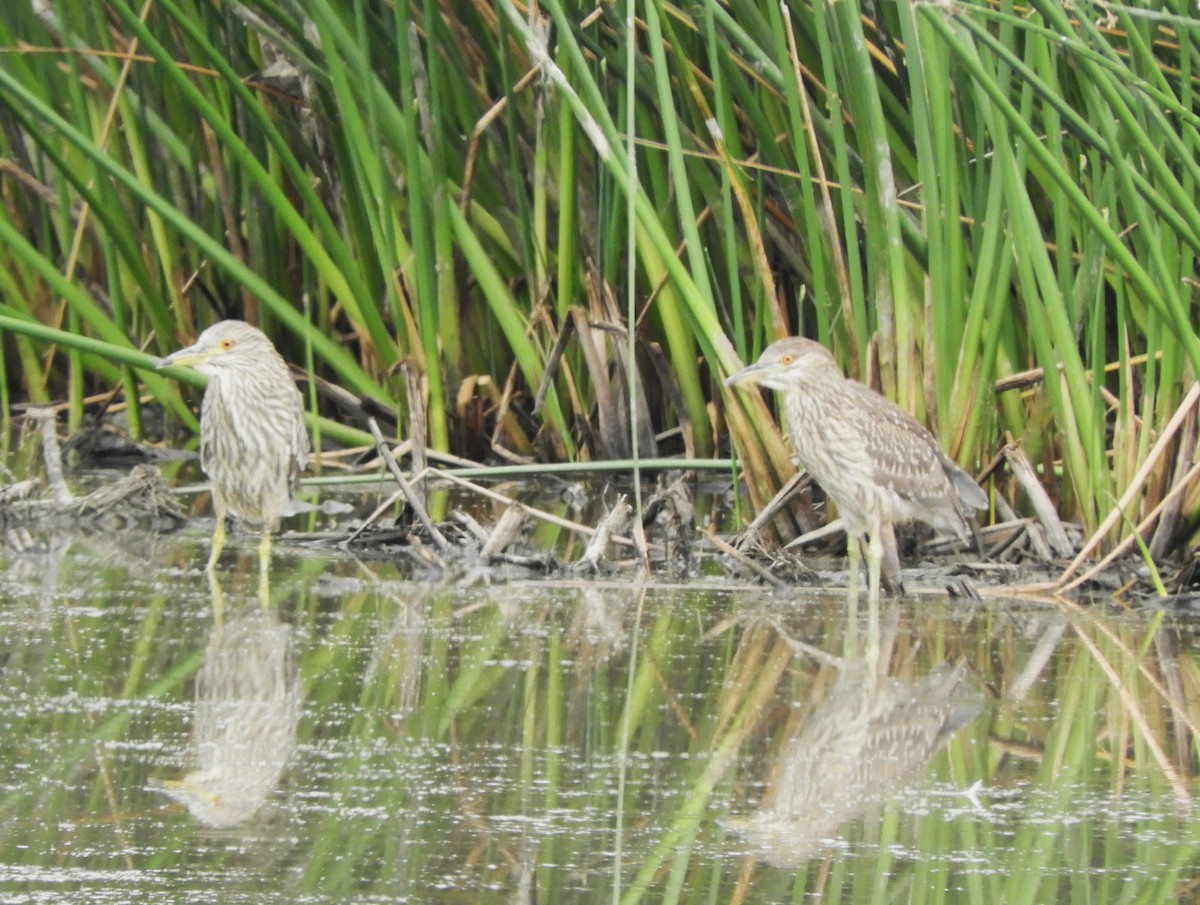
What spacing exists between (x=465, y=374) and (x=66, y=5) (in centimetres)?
244

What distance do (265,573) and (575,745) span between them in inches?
94.8

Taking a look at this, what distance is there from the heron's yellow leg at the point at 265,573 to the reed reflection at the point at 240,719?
225 millimetres

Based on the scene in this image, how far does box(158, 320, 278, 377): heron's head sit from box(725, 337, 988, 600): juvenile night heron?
1.91 m

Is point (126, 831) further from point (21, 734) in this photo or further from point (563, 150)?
point (563, 150)

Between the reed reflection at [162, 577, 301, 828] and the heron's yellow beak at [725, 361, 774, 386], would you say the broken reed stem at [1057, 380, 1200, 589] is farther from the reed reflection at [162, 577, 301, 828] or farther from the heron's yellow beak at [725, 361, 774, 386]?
the reed reflection at [162, 577, 301, 828]

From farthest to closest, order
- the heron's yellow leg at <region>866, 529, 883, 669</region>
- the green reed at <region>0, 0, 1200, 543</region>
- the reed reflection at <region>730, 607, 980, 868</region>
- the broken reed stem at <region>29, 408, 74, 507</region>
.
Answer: the broken reed stem at <region>29, 408, 74, 507</region>
the green reed at <region>0, 0, 1200, 543</region>
the heron's yellow leg at <region>866, 529, 883, 669</region>
the reed reflection at <region>730, 607, 980, 868</region>

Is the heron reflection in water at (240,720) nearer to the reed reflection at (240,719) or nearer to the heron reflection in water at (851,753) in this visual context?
the reed reflection at (240,719)

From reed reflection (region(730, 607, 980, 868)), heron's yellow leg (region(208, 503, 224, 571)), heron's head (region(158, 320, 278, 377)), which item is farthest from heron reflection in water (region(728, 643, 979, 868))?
heron's head (region(158, 320, 278, 377))

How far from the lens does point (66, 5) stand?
8547mm

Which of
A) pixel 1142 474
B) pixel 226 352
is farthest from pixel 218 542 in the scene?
pixel 1142 474

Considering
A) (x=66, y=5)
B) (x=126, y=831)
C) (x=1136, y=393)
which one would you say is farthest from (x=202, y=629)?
(x=66, y=5)

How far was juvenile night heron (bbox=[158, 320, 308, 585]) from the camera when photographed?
6789 mm

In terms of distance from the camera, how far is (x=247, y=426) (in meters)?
6.98

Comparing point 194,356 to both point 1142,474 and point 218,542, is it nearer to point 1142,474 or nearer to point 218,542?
point 218,542
